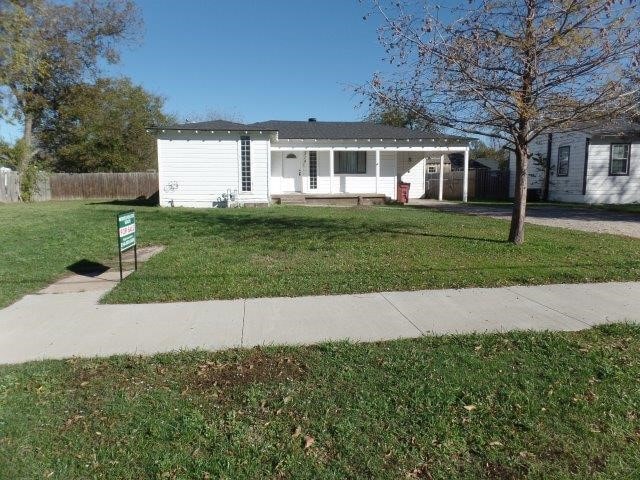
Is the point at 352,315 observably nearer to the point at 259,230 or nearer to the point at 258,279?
the point at 258,279

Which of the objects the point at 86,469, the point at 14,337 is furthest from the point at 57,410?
the point at 14,337

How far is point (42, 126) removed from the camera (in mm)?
35594

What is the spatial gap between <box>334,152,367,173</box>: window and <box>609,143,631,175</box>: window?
12144 mm

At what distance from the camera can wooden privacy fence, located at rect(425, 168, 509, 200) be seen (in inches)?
1108

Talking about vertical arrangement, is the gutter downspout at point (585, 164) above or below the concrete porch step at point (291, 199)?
above

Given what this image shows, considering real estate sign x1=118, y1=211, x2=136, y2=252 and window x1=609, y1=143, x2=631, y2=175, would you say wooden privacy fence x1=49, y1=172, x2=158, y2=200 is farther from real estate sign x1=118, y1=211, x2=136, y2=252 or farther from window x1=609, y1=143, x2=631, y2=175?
window x1=609, y1=143, x2=631, y2=175

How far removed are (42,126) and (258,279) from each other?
3668 cm

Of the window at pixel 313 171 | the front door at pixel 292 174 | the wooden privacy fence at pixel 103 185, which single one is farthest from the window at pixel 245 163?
the wooden privacy fence at pixel 103 185

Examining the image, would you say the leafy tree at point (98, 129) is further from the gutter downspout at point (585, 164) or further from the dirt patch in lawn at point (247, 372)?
the dirt patch in lawn at point (247, 372)

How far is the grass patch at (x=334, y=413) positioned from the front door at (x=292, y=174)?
19487 mm

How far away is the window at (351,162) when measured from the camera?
2375cm

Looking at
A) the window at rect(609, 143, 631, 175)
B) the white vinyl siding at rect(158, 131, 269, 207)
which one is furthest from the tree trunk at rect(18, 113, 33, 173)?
the window at rect(609, 143, 631, 175)

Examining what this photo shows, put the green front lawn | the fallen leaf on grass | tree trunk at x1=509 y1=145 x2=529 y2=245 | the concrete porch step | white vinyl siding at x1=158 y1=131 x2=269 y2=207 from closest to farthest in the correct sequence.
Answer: the fallen leaf on grass < the green front lawn < tree trunk at x1=509 y1=145 x2=529 y2=245 < white vinyl siding at x1=158 y1=131 x2=269 y2=207 < the concrete porch step

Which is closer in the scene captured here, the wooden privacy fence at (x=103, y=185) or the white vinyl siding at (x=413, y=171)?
the white vinyl siding at (x=413, y=171)
